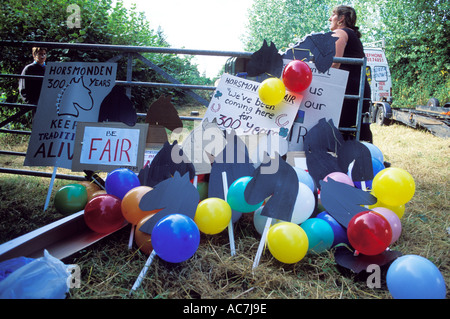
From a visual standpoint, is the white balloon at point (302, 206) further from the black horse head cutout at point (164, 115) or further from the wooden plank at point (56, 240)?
the black horse head cutout at point (164, 115)

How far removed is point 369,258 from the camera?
1618 millimetres

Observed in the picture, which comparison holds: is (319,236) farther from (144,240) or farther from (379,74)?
(379,74)

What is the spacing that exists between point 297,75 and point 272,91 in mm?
246

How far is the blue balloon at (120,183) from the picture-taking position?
2.12 metres

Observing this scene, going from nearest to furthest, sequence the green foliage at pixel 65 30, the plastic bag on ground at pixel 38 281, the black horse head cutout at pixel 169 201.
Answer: the plastic bag on ground at pixel 38 281
the black horse head cutout at pixel 169 201
the green foliage at pixel 65 30

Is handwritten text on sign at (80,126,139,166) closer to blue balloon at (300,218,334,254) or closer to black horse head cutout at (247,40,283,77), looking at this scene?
black horse head cutout at (247,40,283,77)

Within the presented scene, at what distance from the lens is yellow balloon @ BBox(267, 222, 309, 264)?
61.8 inches

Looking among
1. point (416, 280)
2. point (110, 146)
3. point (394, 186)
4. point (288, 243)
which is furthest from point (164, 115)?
point (416, 280)

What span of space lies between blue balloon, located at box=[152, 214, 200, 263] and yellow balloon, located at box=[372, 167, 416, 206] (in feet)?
3.76

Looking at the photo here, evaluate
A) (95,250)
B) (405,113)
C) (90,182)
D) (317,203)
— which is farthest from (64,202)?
(405,113)

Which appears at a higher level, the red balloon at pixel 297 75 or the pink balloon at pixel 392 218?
the red balloon at pixel 297 75

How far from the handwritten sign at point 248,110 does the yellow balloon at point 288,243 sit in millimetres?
1139

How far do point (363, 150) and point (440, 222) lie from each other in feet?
A: 3.38

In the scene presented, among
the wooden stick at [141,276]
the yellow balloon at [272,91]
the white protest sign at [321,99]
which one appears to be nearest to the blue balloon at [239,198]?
the wooden stick at [141,276]
